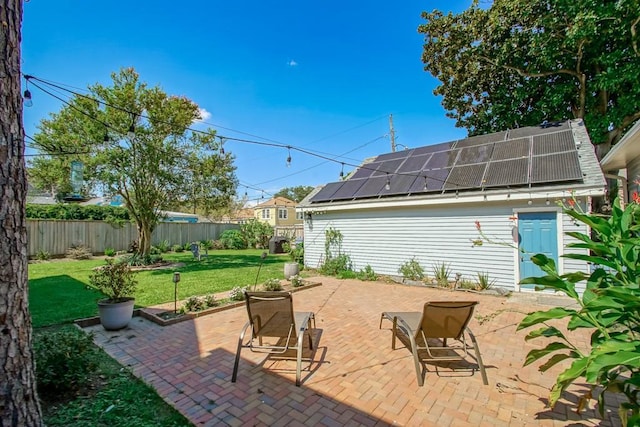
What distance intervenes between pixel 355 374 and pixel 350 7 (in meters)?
10.8

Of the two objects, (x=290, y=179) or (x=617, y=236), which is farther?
(x=290, y=179)

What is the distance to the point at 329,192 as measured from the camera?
38.8ft

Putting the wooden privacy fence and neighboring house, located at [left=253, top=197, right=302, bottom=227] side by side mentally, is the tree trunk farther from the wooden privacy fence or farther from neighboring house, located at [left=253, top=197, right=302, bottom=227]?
neighboring house, located at [left=253, top=197, right=302, bottom=227]

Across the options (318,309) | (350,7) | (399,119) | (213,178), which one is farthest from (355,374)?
(399,119)

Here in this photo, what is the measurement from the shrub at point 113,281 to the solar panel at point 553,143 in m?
10.6

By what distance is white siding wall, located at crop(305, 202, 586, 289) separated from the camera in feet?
25.7

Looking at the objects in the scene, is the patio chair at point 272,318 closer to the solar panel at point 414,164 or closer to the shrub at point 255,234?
the solar panel at point 414,164

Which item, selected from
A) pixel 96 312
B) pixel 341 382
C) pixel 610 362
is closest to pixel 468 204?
pixel 341 382

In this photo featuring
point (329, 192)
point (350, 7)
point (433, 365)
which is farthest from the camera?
point (329, 192)

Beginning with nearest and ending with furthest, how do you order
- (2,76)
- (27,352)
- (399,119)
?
(2,76) → (27,352) → (399,119)

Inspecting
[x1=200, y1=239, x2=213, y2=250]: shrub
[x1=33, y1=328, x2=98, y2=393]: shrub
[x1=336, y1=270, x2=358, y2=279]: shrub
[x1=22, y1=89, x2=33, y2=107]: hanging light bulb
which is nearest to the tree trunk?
[x1=33, y1=328, x2=98, y2=393]: shrub

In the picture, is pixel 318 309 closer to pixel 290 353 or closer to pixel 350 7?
pixel 290 353

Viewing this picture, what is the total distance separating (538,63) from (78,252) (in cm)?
2255

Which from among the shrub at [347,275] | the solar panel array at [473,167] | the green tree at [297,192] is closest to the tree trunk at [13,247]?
the shrub at [347,275]
